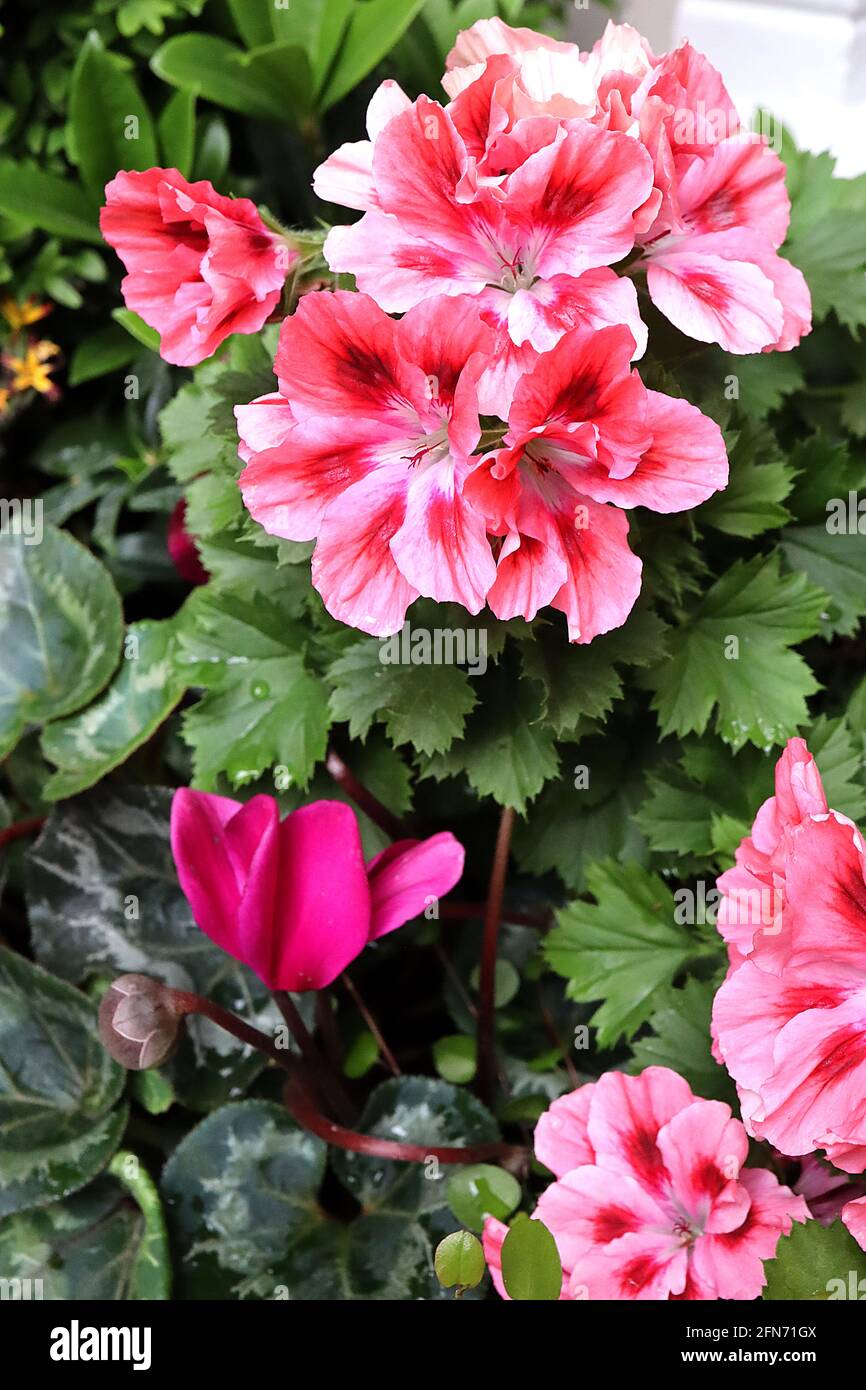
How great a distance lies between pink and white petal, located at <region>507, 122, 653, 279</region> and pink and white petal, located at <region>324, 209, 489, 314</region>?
1.9 inches

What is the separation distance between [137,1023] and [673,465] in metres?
0.46

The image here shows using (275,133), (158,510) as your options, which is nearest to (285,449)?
(158,510)

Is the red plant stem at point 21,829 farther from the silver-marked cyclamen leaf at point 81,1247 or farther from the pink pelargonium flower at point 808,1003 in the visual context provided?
the pink pelargonium flower at point 808,1003

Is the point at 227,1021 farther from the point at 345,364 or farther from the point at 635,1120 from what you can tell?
the point at 345,364

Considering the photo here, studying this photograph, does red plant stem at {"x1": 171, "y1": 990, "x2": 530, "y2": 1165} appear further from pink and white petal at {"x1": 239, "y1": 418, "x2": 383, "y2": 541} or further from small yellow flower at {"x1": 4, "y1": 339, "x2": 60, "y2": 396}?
small yellow flower at {"x1": 4, "y1": 339, "x2": 60, "y2": 396}

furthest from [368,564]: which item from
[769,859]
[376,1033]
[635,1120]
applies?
[376,1033]

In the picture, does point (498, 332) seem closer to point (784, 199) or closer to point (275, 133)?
point (784, 199)

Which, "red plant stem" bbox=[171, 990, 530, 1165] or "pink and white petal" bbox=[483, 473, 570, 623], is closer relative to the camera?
"pink and white petal" bbox=[483, 473, 570, 623]

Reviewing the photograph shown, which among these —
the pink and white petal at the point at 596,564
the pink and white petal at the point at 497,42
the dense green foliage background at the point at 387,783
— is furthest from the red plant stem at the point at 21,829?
the pink and white petal at the point at 497,42

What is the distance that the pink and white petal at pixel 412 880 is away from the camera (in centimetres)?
75

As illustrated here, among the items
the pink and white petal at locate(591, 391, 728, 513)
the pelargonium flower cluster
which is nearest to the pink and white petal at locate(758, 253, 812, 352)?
the pelargonium flower cluster

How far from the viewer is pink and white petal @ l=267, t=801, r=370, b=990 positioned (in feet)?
A: 2.41

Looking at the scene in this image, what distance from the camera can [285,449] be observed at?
1.94 feet

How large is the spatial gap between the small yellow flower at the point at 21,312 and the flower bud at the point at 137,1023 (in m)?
0.92
